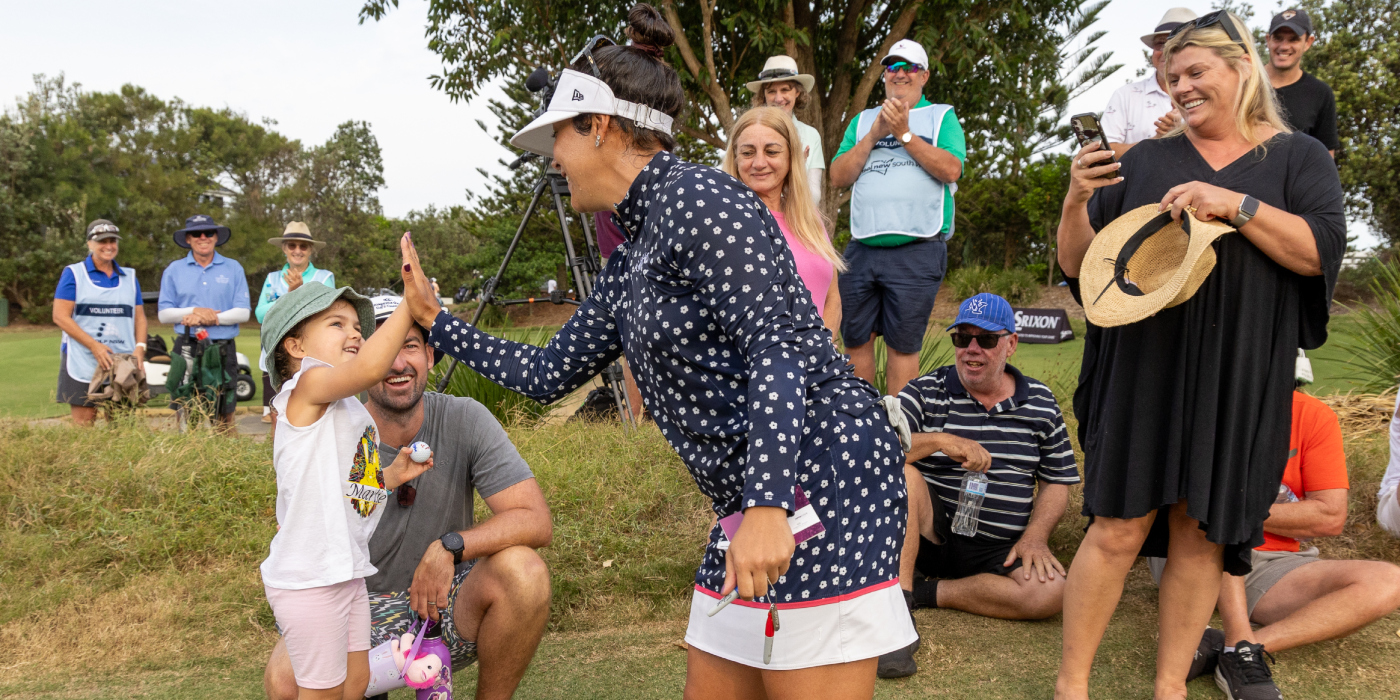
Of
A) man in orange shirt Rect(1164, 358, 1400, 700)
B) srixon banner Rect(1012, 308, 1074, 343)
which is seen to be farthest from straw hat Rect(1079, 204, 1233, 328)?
srixon banner Rect(1012, 308, 1074, 343)

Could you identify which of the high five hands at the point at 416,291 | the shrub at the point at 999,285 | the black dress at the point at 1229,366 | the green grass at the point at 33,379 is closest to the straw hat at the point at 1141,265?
the black dress at the point at 1229,366

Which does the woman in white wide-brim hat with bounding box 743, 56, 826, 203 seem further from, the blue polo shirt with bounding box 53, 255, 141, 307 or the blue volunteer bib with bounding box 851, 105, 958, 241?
the blue polo shirt with bounding box 53, 255, 141, 307

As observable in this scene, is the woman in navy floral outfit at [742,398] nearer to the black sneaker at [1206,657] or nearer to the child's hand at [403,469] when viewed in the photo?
the child's hand at [403,469]

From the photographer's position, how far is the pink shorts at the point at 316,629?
227cm

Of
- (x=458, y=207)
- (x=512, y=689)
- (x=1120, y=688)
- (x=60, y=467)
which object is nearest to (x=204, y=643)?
(x=512, y=689)

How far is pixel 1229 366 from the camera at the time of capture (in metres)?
2.48

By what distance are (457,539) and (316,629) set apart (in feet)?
1.75

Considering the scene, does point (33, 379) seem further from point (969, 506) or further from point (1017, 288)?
point (1017, 288)

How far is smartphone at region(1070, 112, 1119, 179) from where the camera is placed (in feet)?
8.39

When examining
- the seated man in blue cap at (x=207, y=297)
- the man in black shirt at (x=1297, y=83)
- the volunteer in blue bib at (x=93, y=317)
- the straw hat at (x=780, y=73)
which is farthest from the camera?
the seated man in blue cap at (x=207, y=297)

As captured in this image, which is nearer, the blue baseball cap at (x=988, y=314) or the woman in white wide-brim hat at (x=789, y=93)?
the blue baseball cap at (x=988, y=314)

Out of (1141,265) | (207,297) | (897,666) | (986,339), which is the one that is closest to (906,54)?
(986,339)

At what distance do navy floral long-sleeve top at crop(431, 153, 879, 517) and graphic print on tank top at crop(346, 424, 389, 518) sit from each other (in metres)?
0.89

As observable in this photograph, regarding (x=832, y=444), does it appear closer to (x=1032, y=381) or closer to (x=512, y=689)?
(x=512, y=689)
